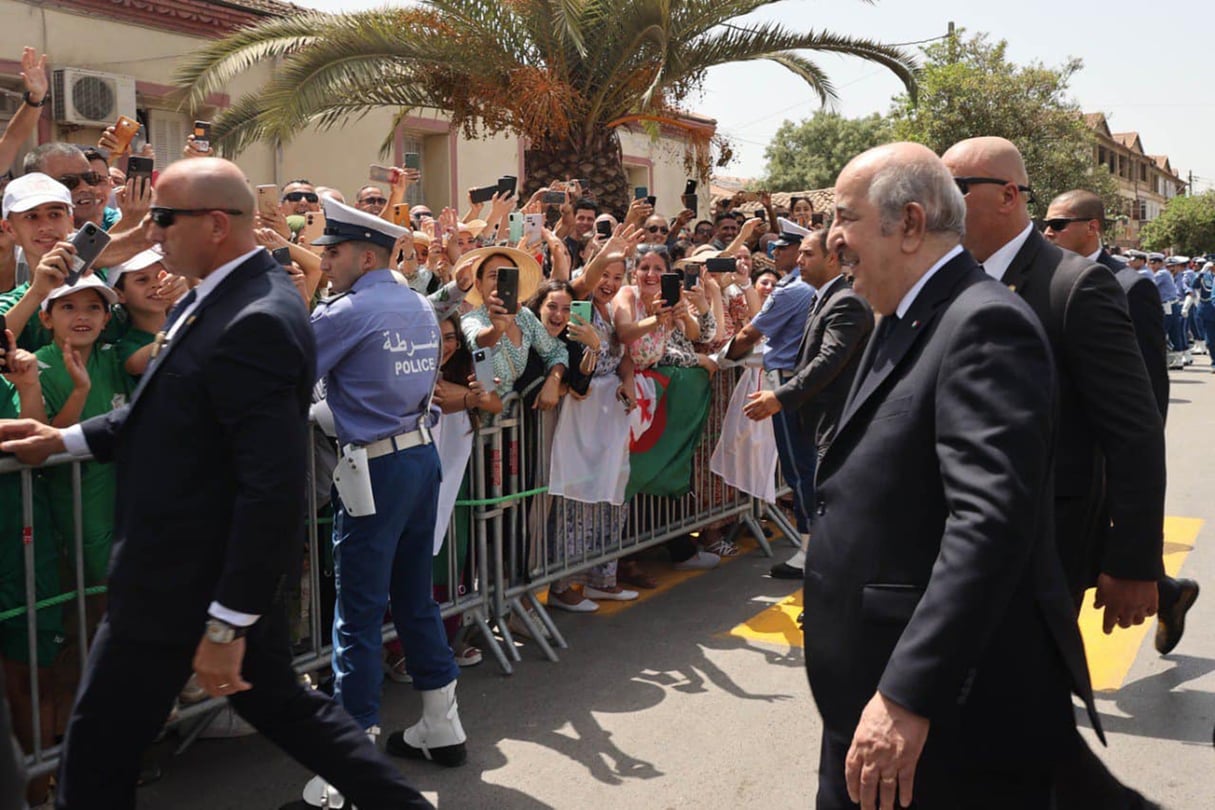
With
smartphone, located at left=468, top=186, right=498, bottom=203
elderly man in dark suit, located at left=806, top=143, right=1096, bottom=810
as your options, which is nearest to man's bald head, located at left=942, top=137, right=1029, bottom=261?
elderly man in dark suit, located at left=806, top=143, right=1096, bottom=810

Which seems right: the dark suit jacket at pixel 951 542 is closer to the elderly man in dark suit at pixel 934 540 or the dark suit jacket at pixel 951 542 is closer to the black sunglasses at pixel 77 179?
the elderly man in dark suit at pixel 934 540

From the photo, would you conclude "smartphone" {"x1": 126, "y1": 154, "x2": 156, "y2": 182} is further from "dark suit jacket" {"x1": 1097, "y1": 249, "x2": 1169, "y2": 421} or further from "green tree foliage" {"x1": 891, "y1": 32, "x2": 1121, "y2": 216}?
"green tree foliage" {"x1": 891, "y1": 32, "x2": 1121, "y2": 216}

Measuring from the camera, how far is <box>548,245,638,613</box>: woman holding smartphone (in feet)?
21.0

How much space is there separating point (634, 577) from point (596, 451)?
1.08 metres

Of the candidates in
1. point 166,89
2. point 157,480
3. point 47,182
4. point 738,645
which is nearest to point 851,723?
point 157,480

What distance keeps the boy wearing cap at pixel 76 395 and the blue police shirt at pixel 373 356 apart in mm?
778

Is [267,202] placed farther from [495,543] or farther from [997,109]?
[997,109]

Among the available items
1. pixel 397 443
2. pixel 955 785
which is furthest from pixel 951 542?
pixel 397 443

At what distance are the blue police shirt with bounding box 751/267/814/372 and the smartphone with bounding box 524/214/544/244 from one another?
151cm

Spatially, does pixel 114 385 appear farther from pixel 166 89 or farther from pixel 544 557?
pixel 166 89

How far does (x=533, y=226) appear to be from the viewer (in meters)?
6.72

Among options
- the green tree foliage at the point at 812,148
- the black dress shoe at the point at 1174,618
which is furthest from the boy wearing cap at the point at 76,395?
the green tree foliage at the point at 812,148

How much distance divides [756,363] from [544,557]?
2445 mm

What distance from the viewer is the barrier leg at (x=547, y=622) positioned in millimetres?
5996
